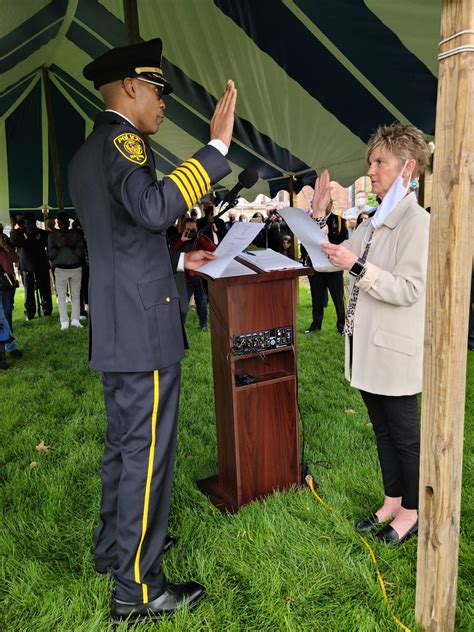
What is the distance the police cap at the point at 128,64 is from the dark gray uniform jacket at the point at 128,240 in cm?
13

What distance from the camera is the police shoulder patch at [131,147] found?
1639 mm

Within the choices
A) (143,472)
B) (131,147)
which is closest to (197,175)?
(131,147)

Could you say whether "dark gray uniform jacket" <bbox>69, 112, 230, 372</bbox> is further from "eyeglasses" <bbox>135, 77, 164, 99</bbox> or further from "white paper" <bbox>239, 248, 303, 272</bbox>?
"white paper" <bbox>239, 248, 303, 272</bbox>

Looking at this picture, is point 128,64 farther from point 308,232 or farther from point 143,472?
point 143,472

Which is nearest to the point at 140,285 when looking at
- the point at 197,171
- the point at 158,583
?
the point at 197,171

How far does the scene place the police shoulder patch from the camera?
5.38 feet

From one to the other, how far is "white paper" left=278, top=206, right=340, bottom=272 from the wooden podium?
1.19ft

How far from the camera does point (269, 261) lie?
2.60m

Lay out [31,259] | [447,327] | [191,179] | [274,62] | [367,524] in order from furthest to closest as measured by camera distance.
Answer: [31,259], [274,62], [367,524], [191,179], [447,327]

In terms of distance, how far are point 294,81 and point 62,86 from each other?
5791mm

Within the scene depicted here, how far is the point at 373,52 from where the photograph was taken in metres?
3.99

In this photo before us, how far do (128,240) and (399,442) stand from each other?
1.51 meters

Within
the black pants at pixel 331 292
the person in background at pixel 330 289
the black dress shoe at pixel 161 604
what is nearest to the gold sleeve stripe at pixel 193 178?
the black dress shoe at pixel 161 604

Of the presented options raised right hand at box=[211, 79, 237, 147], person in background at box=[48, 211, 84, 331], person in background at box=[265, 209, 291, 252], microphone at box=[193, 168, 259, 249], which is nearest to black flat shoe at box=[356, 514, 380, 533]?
microphone at box=[193, 168, 259, 249]
